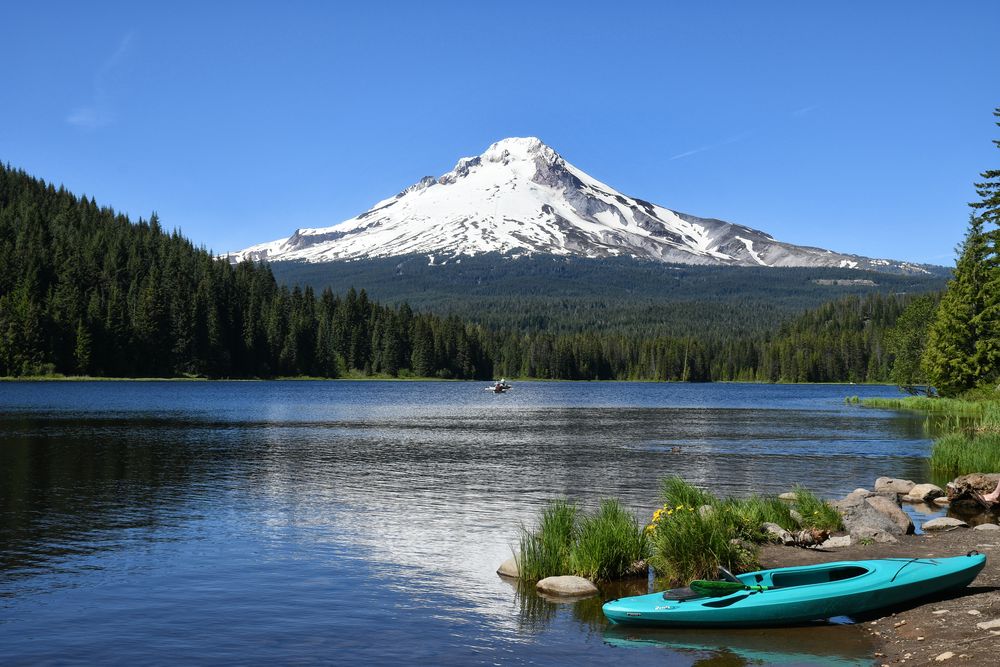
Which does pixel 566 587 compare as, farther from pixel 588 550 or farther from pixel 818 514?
pixel 818 514

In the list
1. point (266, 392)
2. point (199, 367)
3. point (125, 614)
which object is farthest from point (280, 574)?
point (199, 367)

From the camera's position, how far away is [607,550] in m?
21.8

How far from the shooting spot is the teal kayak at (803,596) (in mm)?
17781

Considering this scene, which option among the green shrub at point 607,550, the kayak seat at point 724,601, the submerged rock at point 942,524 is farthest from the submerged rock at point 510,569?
the submerged rock at point 942,524

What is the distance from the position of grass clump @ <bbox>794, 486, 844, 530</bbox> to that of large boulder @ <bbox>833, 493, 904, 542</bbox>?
12.4 inches

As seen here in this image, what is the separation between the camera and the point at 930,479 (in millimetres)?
41844

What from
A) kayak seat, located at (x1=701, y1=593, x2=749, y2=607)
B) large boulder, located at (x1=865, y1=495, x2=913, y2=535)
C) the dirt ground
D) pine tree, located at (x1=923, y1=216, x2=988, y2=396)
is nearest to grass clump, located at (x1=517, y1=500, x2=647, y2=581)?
the dirt ground

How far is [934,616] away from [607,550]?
7.33 meters

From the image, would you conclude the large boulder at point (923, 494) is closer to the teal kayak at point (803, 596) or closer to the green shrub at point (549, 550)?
the teal kayak at point (803, 596)

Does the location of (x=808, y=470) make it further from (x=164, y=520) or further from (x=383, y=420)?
(x=383, y=420)

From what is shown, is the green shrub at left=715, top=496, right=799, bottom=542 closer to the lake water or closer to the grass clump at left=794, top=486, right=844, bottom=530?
the grass clump at left=794, top=486, right=844, bottom=530

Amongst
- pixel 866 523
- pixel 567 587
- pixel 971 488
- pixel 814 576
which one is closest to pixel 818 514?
pixel 866 523

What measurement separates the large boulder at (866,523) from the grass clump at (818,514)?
1.03 ft

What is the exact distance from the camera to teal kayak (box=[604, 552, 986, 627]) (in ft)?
58.3
